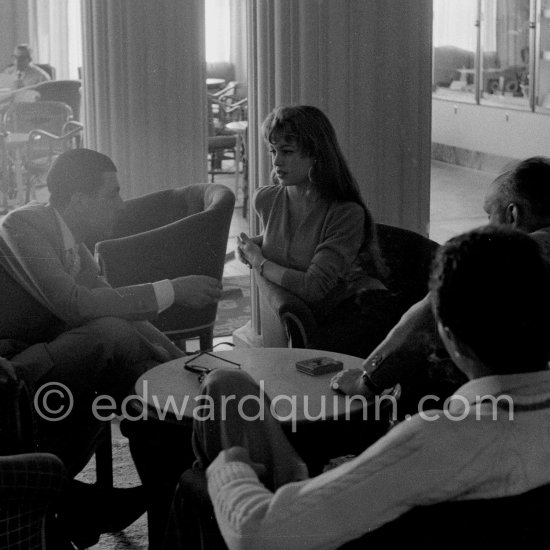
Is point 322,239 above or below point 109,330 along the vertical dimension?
above

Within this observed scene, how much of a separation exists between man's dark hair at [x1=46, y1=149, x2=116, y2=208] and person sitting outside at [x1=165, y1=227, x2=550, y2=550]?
1.82 m

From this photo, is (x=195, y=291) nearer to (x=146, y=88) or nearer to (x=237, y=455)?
(x=237, y=455)

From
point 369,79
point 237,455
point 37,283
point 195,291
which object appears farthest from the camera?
point 369,79

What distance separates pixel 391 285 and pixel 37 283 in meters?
1.18

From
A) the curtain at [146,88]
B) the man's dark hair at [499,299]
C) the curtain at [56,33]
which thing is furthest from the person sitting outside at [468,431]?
the curtain at [56,33]

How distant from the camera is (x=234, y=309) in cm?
585

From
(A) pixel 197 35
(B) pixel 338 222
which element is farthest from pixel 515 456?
(A) pixel 197 35

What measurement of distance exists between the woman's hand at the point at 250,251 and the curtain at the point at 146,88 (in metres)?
1.52

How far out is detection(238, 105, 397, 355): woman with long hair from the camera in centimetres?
338

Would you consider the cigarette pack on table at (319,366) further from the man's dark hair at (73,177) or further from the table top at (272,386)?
the man's dark hair at (73,177)

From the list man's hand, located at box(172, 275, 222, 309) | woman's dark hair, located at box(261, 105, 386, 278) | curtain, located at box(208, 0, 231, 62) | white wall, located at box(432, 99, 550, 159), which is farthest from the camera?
curtain, located at box(208, 0, 231, 62)

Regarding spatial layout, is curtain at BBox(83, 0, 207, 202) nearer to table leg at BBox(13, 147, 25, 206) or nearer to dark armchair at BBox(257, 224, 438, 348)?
dark armchair at BBox(257, 224, 438, 348)

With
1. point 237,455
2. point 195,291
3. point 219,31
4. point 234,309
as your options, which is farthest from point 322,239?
point 219,31

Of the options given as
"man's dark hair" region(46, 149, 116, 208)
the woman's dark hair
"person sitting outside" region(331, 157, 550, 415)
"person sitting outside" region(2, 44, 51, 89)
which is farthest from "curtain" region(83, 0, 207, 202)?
"person sitting outside" region(2, 44, 51, 89)
